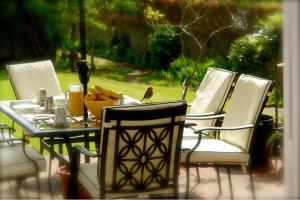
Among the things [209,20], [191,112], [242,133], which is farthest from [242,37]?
[242,133]

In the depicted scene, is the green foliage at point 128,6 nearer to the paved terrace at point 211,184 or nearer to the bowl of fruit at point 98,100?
the paved terrace at point 211,184

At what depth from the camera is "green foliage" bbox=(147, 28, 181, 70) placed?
32.3 feet

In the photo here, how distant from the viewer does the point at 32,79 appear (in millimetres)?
4723

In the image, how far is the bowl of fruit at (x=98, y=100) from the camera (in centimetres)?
362

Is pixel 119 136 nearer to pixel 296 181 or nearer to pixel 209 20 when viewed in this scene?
pixel 296 181

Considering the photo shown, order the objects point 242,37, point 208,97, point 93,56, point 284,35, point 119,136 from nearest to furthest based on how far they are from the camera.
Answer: point 284,35, point 119,136, point 208,97, point 242,37, point 93,56

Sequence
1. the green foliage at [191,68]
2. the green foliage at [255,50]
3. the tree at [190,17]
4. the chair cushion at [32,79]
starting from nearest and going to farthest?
the chair cushion at [32,79]
the green foliage at [255,50]
the tree at [190,17]
the green foliage at [191,68]

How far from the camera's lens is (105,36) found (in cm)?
1015

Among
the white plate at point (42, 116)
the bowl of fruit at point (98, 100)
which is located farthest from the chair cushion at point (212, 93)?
the white plate at point (42, 116)

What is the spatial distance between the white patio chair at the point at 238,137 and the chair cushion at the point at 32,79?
145cm

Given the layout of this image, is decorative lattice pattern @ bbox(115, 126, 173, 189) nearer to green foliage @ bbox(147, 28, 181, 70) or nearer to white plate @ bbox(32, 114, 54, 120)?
white plate @ bbox(32, 114, 54, 120)

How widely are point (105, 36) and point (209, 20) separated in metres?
2.20

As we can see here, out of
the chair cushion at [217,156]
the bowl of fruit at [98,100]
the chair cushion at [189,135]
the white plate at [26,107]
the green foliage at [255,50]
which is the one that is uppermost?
the green foliage at [255,50]

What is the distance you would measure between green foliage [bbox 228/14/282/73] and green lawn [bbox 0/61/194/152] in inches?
30.5
